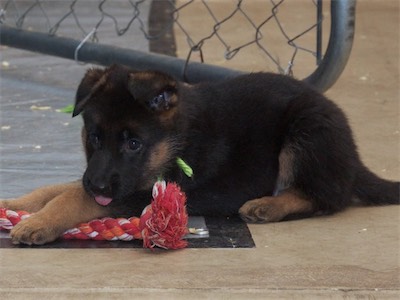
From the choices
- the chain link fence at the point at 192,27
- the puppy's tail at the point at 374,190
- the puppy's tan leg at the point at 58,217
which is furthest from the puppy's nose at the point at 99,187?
the chain link fence at the point at 192,27

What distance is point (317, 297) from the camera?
2963mm

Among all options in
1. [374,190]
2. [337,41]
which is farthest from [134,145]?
[337,41]

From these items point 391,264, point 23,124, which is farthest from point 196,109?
point 23,124

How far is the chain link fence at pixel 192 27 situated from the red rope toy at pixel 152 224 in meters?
2.49

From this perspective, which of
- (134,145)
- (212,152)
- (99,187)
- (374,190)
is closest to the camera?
(99,187)

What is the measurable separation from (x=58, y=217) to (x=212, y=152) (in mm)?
681

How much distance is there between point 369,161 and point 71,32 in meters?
3.35

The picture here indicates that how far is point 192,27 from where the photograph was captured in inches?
300

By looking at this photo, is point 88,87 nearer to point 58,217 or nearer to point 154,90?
point 154,90

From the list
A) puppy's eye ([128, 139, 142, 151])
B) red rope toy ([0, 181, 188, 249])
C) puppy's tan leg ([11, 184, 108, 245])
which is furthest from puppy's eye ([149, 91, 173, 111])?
puppy's tan leg ([11, 184, 108, 245])

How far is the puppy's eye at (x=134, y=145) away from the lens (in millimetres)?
3449

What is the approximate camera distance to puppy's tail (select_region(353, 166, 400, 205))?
12.8 ft

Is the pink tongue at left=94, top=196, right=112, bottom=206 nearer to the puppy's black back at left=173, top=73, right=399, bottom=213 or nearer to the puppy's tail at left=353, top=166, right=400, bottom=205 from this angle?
the puppy's black back at left=173, top=73, right=399, bottom=213

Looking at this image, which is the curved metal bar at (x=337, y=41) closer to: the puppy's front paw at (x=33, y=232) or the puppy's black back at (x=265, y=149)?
the puppy's black back at (x=265, y=149)
